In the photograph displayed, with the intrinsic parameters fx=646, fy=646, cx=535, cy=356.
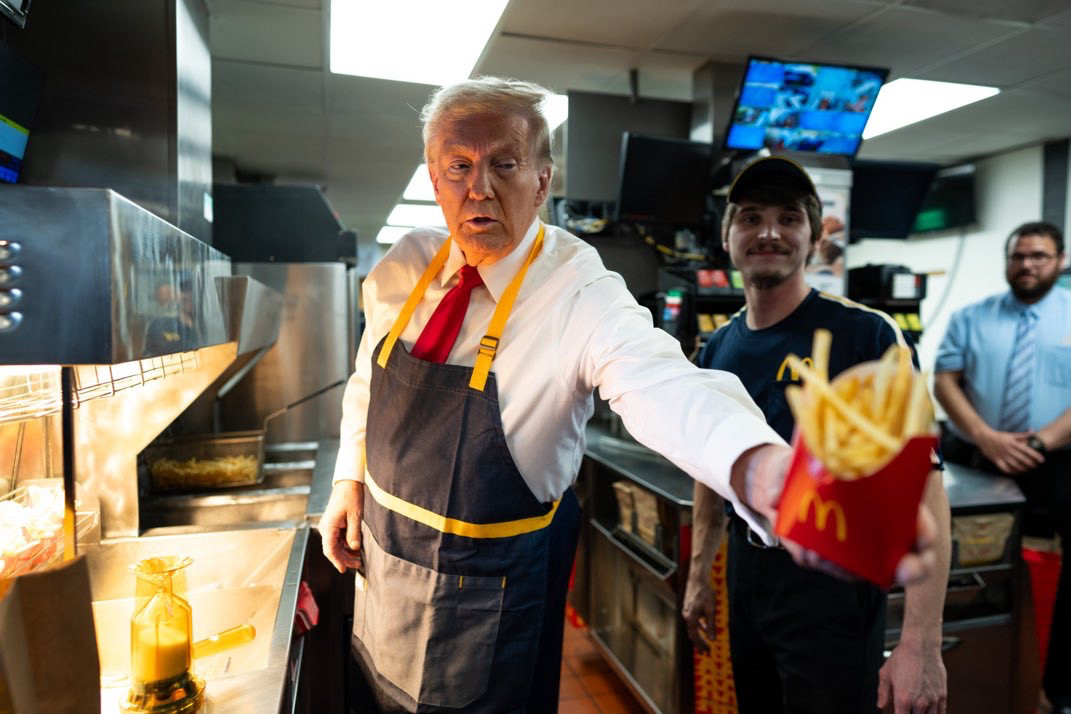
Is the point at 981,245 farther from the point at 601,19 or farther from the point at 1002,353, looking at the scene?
the point at 601,19

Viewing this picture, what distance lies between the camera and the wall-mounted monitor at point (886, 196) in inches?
170

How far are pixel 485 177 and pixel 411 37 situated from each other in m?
2.69

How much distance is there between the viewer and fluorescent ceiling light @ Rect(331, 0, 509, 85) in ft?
10.4

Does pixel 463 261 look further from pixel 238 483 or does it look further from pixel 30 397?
pixel 238 483

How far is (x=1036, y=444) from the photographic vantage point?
112 inches

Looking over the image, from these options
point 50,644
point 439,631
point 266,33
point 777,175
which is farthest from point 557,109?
point 50,644


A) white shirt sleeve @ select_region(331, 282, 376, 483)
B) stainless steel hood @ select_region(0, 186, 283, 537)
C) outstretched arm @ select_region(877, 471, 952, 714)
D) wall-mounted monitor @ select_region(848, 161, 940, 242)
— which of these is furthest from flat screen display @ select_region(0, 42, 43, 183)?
wall-mounted monitor @ select_region(848, 161, 940, 242)

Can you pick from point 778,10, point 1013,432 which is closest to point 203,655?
point 1013,432

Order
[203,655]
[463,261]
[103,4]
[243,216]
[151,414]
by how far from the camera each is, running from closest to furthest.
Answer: [203,655]
[463,261]
[151,414]
[103,4]
[243,216]

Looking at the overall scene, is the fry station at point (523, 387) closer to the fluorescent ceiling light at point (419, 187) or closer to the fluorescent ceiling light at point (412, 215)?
the fluorescent ceiling light at point (419, 187)

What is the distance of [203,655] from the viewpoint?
1256mm

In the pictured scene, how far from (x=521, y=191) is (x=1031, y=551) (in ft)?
8.98

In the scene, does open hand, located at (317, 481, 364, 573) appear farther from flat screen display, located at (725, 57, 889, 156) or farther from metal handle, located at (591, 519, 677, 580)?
flat screen display, located at (725, 57, 889, 156)

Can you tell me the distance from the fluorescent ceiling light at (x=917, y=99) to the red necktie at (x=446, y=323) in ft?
12.8
